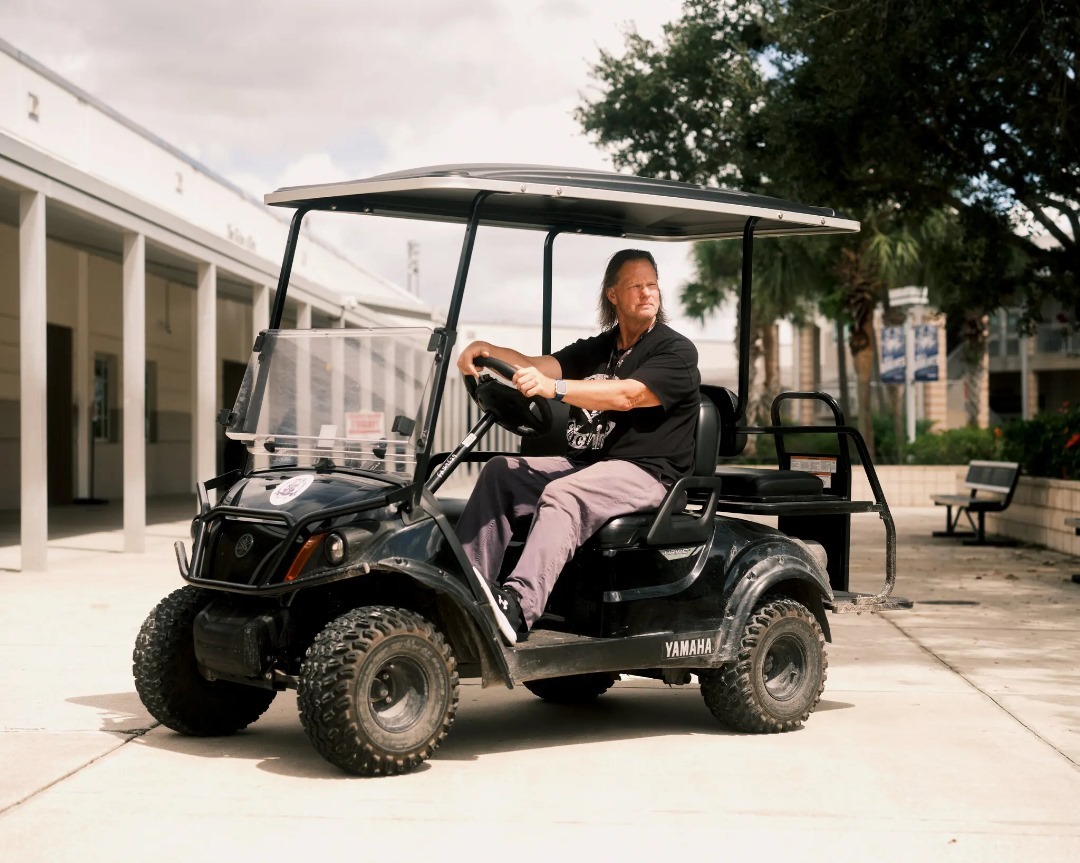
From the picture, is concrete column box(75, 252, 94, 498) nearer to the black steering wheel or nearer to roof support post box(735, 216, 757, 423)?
roof support post box(735, 216, 757, 423)

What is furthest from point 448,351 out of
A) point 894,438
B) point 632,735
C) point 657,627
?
point 894,438

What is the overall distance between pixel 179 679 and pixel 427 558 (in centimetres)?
111

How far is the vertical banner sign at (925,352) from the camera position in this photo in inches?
998

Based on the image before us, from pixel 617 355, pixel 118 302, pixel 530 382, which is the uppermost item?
pixel 118 302

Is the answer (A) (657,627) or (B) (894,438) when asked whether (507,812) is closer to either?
(A) (657,627)

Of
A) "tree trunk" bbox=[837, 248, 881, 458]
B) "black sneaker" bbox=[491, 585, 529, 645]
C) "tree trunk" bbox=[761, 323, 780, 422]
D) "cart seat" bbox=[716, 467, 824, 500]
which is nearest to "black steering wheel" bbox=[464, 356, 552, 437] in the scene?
"black sneaker" bbox=[491, 585, 529, 645]

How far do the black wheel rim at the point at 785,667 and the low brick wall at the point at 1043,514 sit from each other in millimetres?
8826

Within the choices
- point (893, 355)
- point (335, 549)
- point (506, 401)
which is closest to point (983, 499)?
point (893, 355)

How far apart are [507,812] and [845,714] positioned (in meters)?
2.18

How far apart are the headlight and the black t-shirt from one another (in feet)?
4.33

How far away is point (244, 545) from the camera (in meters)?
5.08

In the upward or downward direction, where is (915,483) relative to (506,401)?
downward

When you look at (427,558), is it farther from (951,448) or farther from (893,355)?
(951,448)

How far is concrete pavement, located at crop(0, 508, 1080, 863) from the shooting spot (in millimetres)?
4207
